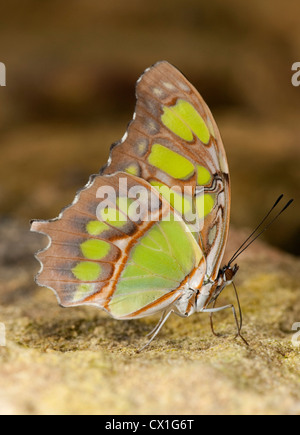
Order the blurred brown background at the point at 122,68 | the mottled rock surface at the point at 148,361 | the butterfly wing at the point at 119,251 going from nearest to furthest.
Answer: the mottled rock surface at the point at 148,361, the butterfly wing at the point at 119,251, the blurred brown background at the point at 122,68

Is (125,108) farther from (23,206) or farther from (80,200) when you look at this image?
(80,200)

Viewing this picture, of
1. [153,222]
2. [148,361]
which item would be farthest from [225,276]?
[148,361]

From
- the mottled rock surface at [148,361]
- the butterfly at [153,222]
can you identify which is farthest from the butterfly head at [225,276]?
the mottled rock surface at [148,361]

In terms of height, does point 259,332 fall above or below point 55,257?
below

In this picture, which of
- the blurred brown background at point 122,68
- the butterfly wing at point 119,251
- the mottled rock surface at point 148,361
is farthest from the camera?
the blurred brown background at point 122,68

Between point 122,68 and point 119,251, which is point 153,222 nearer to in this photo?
point 119,251

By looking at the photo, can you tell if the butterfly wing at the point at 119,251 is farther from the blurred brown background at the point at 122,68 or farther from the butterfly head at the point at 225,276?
the blurred brown background at the point at 122,68
